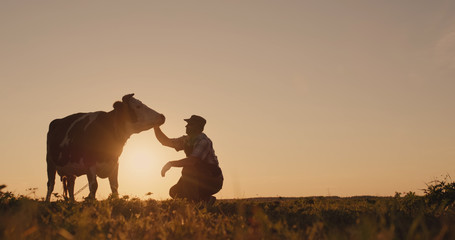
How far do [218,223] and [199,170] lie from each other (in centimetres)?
494

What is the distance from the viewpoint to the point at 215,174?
10.3 m

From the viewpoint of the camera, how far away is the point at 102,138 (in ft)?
36.9

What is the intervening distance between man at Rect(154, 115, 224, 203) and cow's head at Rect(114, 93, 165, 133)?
1.41 metres

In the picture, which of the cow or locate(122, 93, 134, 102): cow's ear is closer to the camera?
the cow

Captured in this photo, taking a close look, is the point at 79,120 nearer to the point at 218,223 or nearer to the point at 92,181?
the point at 92,181

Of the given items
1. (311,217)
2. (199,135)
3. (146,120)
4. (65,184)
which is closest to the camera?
(311,217)

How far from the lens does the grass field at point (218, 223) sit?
13.2 ft

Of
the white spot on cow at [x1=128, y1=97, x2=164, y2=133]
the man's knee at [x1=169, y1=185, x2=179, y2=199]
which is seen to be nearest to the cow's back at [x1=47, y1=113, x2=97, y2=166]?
the white spot on cow at [x1=128, y1=97, x2=164, y2=133]

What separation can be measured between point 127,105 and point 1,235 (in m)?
7.46

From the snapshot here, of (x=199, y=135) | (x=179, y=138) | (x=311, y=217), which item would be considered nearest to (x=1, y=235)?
(x=311, y=217)

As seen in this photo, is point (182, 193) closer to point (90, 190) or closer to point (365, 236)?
point (90, 190)

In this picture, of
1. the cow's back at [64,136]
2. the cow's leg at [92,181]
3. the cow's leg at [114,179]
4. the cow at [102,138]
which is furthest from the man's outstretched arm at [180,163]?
the cow's back at [64,136]

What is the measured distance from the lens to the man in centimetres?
986

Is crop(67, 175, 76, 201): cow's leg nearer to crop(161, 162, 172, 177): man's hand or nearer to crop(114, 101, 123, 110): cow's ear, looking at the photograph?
crop(114, 101, 123, 110): cow's ear
